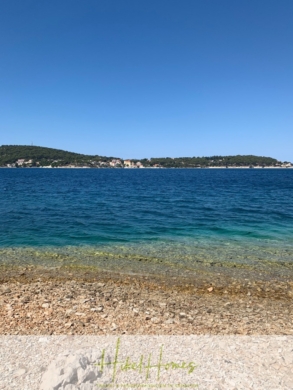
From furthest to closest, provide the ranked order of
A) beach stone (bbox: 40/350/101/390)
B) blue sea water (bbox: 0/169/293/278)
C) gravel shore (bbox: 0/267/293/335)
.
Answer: blue sea water (bbox: 0/169/293/278) → gravel shore (bbox: 0/267/293/335) → beach stone (bbox: 40/350/101/390)

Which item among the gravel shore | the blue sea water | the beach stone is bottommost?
the blue sea water

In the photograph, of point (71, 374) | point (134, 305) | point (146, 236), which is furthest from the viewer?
point (146, 236)

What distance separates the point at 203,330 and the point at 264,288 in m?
4.81

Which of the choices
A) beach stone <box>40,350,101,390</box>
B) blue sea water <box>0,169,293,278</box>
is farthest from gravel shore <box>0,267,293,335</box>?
blue sea water <box>0,169,293,278</box>

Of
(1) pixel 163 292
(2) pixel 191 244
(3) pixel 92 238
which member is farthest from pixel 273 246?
(3) pixel 92 238

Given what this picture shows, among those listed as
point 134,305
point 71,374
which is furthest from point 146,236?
point 71,374

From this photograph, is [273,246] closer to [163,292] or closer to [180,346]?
[163,292]

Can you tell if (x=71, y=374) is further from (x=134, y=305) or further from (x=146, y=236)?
(x=146, y=236)

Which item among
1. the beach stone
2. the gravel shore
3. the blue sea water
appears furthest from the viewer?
the blue sea water

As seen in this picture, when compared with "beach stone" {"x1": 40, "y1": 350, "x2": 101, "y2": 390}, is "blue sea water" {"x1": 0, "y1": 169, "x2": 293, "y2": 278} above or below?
below

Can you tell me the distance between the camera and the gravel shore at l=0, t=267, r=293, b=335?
7172mm

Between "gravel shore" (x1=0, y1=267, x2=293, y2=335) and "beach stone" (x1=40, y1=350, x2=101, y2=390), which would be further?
"gravel shore" (x1=0, y1=267, x2=293, y2=335)

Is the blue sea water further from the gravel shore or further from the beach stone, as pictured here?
the beach stone

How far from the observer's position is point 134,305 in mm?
8680
